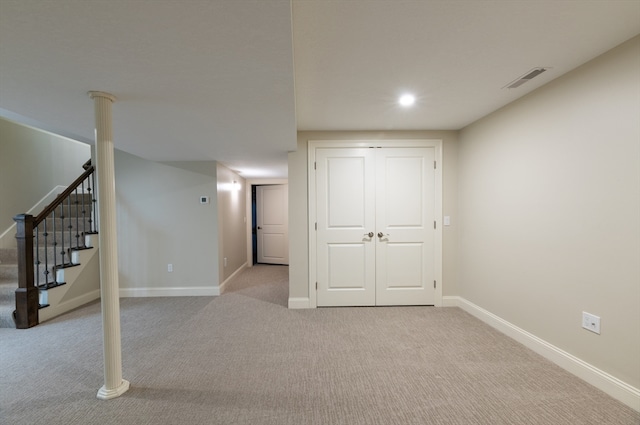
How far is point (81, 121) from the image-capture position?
241cm

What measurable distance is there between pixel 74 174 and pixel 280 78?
547cm

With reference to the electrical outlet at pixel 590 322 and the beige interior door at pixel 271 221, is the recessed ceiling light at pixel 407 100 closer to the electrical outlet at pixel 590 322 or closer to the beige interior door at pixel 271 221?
the electrical outlet at pixel 590 322

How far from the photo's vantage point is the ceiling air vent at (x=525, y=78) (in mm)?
2109

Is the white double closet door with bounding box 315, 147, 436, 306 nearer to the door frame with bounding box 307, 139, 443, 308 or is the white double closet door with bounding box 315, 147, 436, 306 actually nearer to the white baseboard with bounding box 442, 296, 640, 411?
the door frame with bounding box 307, 139, 443, 308

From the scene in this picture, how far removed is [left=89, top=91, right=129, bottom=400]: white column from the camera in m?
1.87

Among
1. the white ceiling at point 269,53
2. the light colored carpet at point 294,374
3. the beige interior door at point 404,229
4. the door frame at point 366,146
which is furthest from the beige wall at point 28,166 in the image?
the beige interior door at point 404,229

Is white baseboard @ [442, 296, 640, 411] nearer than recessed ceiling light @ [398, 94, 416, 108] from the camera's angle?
Yes

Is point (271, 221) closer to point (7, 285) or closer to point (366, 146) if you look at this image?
point (366, 146)

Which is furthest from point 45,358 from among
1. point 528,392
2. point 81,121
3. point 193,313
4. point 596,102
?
point 596,102

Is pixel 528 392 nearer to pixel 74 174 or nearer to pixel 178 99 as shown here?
pixel 178 99

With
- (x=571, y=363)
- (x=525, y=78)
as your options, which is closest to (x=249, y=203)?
(x=525, y=78)

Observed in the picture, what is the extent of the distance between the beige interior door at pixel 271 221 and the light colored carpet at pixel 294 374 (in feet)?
12.8


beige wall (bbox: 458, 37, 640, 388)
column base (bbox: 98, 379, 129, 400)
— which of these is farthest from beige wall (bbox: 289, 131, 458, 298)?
column base (bbox: 98, 379, 129, 400)

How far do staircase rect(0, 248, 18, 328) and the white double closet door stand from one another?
11.3ft
